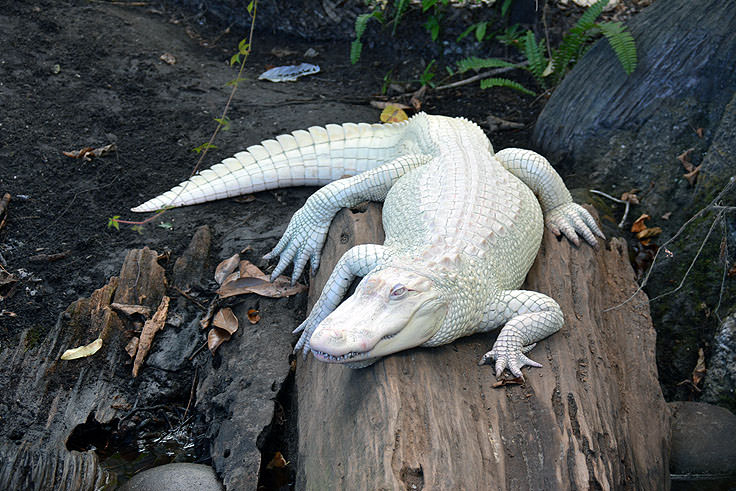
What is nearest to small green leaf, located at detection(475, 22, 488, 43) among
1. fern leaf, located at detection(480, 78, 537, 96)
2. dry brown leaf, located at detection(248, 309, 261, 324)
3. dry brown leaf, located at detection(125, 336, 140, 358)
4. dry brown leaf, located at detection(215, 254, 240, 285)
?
fern leaf, located at detection(480, 78, 537, 96)

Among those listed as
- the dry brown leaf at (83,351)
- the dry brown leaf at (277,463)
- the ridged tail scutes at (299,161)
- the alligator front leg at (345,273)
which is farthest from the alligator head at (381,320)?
the ridged tail scutes at (299,161)

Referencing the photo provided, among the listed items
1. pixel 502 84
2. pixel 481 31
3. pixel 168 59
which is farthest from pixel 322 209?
pixel 168 59

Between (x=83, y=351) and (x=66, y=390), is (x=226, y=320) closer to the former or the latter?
(x=83, y=351)

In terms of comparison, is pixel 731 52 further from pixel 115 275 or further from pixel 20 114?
pixel 20 114

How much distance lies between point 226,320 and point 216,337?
13 cm

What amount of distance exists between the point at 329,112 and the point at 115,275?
291 cm

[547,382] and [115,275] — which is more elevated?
[547,382]

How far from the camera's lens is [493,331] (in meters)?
3.27

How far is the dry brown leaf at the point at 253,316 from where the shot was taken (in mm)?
3832

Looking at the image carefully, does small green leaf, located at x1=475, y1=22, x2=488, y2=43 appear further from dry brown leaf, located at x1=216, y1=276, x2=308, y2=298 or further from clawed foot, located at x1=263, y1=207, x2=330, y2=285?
dry brown leaf, located at x1=216, y1=276, x2=308, y2=298

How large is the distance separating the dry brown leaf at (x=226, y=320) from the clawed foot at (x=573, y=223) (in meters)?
2.22

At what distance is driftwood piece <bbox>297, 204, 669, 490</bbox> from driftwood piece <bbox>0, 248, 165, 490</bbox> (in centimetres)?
113

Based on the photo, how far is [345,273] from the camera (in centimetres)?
330

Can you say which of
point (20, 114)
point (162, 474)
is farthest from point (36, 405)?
point (20, 114)
